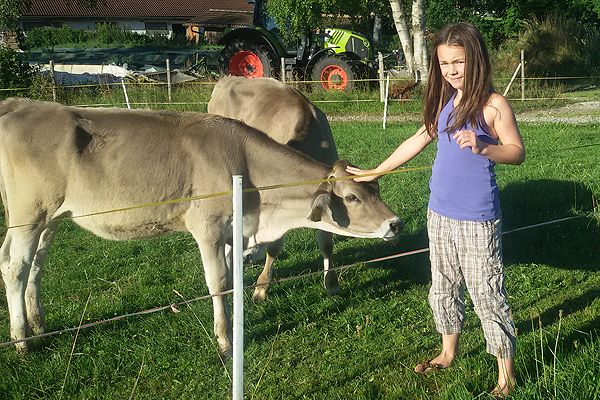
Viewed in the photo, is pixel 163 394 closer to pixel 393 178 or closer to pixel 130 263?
pixel 130 263

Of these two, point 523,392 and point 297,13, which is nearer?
point 523,392

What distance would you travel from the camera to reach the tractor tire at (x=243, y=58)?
20.4 m

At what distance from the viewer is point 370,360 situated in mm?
4605

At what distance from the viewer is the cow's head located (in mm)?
4824

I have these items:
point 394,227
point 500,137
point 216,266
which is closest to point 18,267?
point 216,266

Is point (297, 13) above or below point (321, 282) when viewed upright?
above

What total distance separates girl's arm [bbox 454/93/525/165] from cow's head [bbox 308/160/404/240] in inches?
53.6

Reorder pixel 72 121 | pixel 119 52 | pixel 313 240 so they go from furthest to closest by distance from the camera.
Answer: pixel 119 52 < pixel 313 240 < pixel 72 121

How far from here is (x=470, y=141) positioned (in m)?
3.38

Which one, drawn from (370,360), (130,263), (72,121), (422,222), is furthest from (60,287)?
(422,222)

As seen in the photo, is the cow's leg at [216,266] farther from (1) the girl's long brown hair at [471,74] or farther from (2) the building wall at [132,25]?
(2) the building wall at [132,25]

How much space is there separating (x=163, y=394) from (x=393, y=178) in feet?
18.3

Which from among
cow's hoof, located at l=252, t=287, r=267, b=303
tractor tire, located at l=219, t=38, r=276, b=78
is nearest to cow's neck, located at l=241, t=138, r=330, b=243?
cow's hoof, located at l=252, t=287, r=267, b=303

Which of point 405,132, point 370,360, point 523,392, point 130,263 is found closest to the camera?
point 523,392
